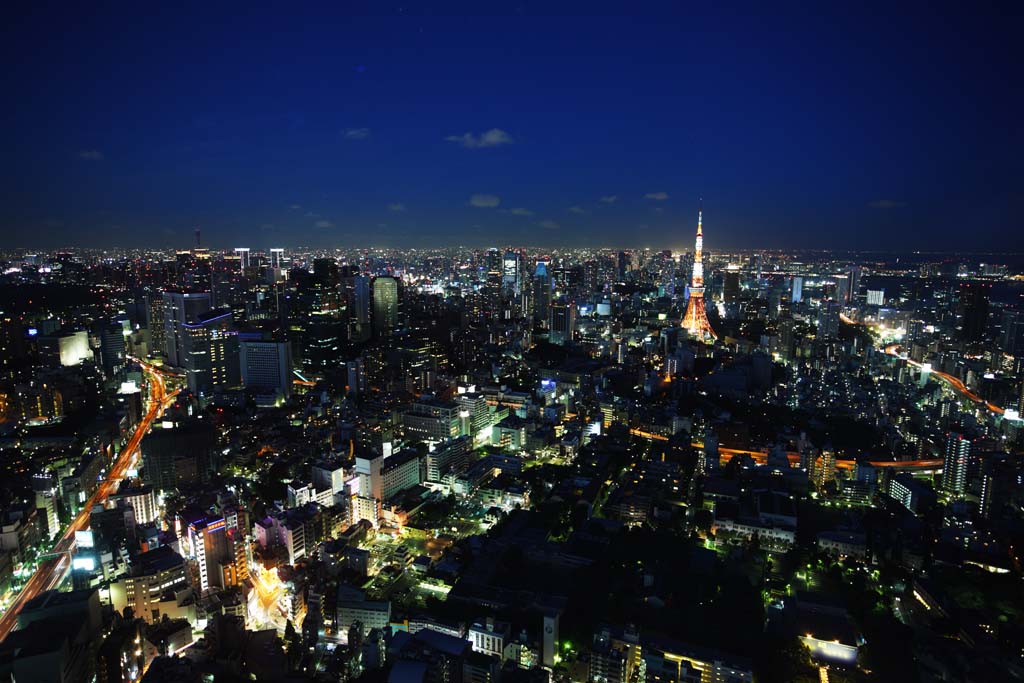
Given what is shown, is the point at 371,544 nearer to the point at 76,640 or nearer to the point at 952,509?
the point at 76,640

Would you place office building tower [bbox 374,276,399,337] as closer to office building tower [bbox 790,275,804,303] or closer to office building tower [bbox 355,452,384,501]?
office building tower [bbox 355,452,384,501]

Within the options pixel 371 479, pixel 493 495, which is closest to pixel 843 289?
pixel 493 495

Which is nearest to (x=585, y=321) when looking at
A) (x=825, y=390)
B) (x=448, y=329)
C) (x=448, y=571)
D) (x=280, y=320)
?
(x=448, y=329)

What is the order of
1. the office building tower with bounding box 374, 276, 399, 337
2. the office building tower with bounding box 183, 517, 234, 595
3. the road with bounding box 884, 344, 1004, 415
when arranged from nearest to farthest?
the office building tower with bounding box 183, 517, 234, 595 → the road with bounding box 884, 344, 1004, 415 → the office building tower with bounding box 374, 276, 399, 337

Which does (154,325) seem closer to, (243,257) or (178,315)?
(178,315)

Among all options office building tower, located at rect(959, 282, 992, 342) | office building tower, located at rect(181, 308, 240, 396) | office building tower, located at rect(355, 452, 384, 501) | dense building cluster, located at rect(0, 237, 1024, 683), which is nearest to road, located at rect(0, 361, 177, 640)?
dense building cluster, located at rect(0, 237, 1024, 683)
